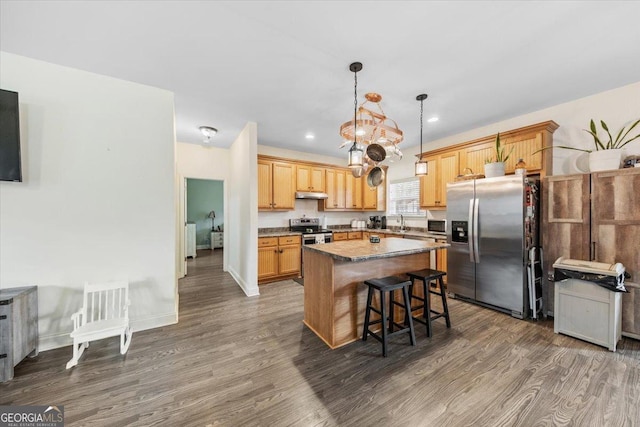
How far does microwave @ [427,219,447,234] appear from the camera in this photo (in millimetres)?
4578

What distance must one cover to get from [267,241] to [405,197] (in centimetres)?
327

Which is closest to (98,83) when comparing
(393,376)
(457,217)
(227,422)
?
(227,422)

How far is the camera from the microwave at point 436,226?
4578mm

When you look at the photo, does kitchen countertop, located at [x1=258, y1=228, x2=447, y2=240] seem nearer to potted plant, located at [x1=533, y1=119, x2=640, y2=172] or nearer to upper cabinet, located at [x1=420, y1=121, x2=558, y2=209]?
upper cabinet, located at [x1=420, y1=121, x2=558, y2=209]

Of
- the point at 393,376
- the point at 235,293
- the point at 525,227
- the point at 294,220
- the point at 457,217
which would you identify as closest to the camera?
the point at 393,376

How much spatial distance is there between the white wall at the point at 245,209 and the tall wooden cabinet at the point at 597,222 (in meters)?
4.09

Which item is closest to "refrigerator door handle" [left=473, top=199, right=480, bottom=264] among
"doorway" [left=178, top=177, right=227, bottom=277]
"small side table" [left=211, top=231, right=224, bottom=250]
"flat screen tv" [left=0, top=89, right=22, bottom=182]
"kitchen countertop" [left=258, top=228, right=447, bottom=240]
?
"kitchen countertop" [left=258, top=228, right=447, bottom=240]

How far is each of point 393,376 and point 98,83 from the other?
4.06 metres

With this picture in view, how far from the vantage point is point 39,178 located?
2305 mm

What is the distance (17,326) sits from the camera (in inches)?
78.0

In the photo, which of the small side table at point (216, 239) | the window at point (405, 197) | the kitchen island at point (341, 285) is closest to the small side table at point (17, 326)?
the kitchen island at point (341, 285)

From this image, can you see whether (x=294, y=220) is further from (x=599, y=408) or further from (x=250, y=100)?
(x=599, y=408)

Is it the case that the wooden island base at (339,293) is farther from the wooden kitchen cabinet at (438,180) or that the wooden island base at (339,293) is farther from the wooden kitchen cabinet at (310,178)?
the wooden kitchen cabinet at (310,178)

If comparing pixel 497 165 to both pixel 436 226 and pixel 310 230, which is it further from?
pixel 310 230
